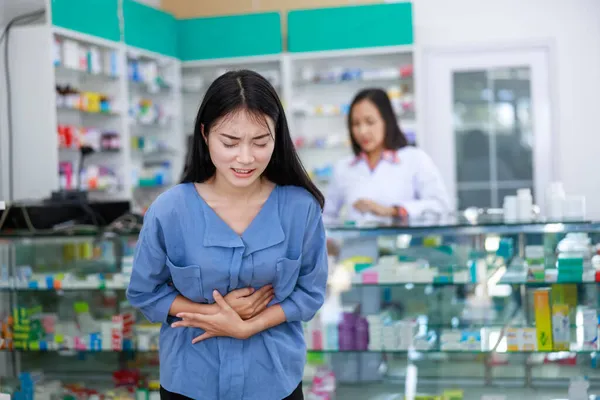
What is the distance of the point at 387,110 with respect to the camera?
3.94m

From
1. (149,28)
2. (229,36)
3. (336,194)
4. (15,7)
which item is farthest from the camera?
(229,36)

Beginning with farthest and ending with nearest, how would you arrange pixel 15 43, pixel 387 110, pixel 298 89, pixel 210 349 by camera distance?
pixel 298 89 → pixel 15 43 → pixel 387 110 → pixel 210 349

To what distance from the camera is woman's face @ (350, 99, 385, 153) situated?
3920mm

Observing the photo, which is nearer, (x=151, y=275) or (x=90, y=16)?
(x=151, y=275)

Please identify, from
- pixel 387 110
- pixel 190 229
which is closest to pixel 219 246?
pixel 190 229

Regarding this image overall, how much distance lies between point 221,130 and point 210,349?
52 cm

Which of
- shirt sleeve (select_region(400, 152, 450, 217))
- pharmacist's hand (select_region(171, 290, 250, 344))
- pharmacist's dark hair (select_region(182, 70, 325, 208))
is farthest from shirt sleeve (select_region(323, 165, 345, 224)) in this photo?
pharmacist's hand (select_region(171, 290, 250, 344))

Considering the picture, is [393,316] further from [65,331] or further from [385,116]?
[65,331]

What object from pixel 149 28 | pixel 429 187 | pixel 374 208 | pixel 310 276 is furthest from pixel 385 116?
pixel 149 28

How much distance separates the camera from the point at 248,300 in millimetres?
1851

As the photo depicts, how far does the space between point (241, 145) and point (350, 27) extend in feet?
16.9

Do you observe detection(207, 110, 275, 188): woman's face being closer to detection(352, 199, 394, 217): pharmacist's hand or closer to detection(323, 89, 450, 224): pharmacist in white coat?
detection(352, 199, 394, 217): pharmacist's hand

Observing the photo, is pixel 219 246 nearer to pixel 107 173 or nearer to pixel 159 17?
pixel 107 173

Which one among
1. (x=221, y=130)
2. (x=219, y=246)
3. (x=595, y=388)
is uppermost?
(x=221, y=130)
